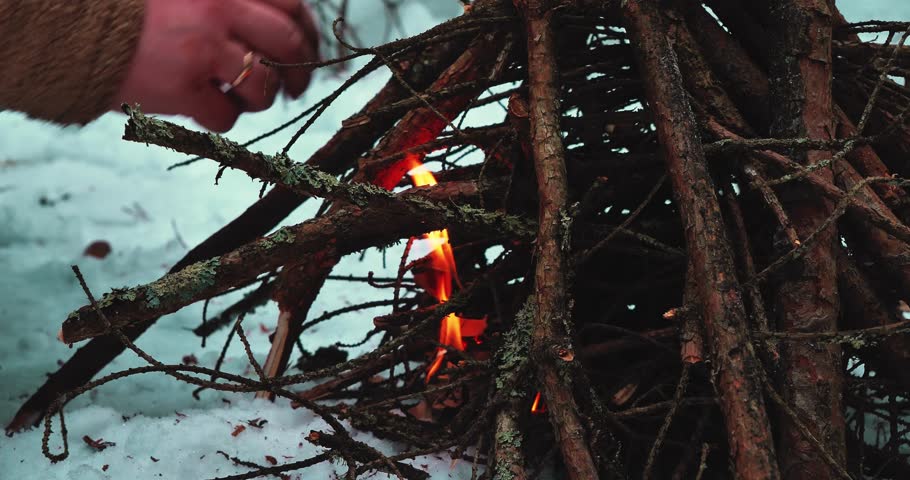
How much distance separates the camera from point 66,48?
1.02 m

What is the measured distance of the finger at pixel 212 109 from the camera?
105 centimetres

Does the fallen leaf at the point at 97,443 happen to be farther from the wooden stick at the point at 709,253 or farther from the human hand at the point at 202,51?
the wooden stick at the point at 709,253

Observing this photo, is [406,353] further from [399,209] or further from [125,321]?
[125,321]

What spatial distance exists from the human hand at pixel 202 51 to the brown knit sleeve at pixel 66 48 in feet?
0.07

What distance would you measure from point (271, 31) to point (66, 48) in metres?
0.27

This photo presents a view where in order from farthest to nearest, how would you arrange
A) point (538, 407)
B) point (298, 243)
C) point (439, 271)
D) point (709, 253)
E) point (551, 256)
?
point (439, 271), point (538, 407), point (298, 243), point (551, 256), point (709, 253)

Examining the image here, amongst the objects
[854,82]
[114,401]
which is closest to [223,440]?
[114,401]

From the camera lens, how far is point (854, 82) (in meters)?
1.35

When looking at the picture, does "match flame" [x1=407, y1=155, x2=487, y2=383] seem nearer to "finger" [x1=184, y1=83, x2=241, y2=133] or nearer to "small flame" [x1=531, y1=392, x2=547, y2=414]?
"small flame" [x1=531, y1=392, x2=547, y2=414]

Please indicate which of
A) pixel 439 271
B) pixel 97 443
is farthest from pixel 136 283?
pixel 439 271

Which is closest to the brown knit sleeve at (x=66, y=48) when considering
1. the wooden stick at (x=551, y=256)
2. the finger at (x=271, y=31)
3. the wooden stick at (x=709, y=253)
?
the finger at (x=271, y=31)

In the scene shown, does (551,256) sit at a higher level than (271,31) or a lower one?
lower

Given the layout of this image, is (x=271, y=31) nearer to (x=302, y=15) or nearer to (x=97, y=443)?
(x=302, y=15)

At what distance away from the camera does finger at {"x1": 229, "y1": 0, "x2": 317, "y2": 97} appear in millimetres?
1034
